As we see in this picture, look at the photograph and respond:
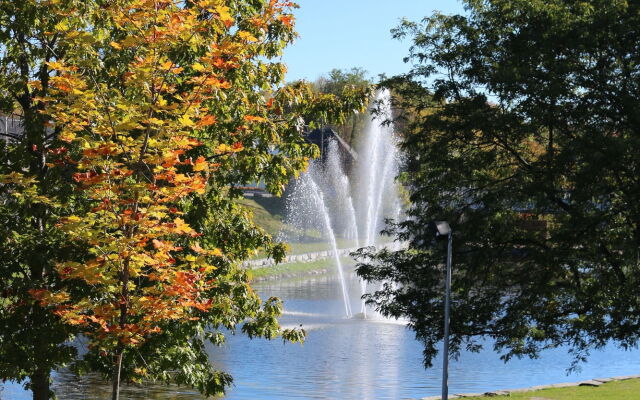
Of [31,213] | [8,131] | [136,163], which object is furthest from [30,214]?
[8,131]

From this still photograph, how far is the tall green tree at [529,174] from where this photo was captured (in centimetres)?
1562

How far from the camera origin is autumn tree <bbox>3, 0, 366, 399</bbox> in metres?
9.70

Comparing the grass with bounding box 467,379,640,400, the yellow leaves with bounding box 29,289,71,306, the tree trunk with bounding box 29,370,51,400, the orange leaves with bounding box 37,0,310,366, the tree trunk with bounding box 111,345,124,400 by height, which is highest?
the orange leaves with bounding box 37,0,310,366

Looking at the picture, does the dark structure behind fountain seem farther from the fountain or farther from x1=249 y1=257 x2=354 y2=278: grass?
x1=249 y1=257 x2=354 y2=278: grass

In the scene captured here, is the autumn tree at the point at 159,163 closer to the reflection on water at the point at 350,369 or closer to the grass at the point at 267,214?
the reflection on water at the point at 350,369

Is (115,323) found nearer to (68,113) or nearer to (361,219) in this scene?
(68,113)

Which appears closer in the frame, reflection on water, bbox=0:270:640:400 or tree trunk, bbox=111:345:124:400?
tree trunk, bbox=111:345:124:400

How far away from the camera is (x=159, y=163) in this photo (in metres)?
9.86

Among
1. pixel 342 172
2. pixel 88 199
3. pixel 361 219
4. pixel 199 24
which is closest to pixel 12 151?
pixel 88 199

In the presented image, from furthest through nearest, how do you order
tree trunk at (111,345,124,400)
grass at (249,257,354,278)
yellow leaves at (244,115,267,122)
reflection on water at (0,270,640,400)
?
grass at (249,257,354,278)
reflection on water at (0,270,640,400)
yellow leaves at (244,115,267,122)
tree trunk at (111,345,124,400)

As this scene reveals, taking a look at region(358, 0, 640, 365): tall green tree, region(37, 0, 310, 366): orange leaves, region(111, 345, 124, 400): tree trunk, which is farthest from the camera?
region(358, 0, 640, 365): tall green tree

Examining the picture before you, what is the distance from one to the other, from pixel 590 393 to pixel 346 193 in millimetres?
57737

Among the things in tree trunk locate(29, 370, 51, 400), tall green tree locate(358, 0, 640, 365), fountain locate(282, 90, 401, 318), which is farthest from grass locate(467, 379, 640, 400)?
fountain locate(282, 90, 401, 318)

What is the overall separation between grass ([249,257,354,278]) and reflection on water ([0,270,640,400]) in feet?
58.6
